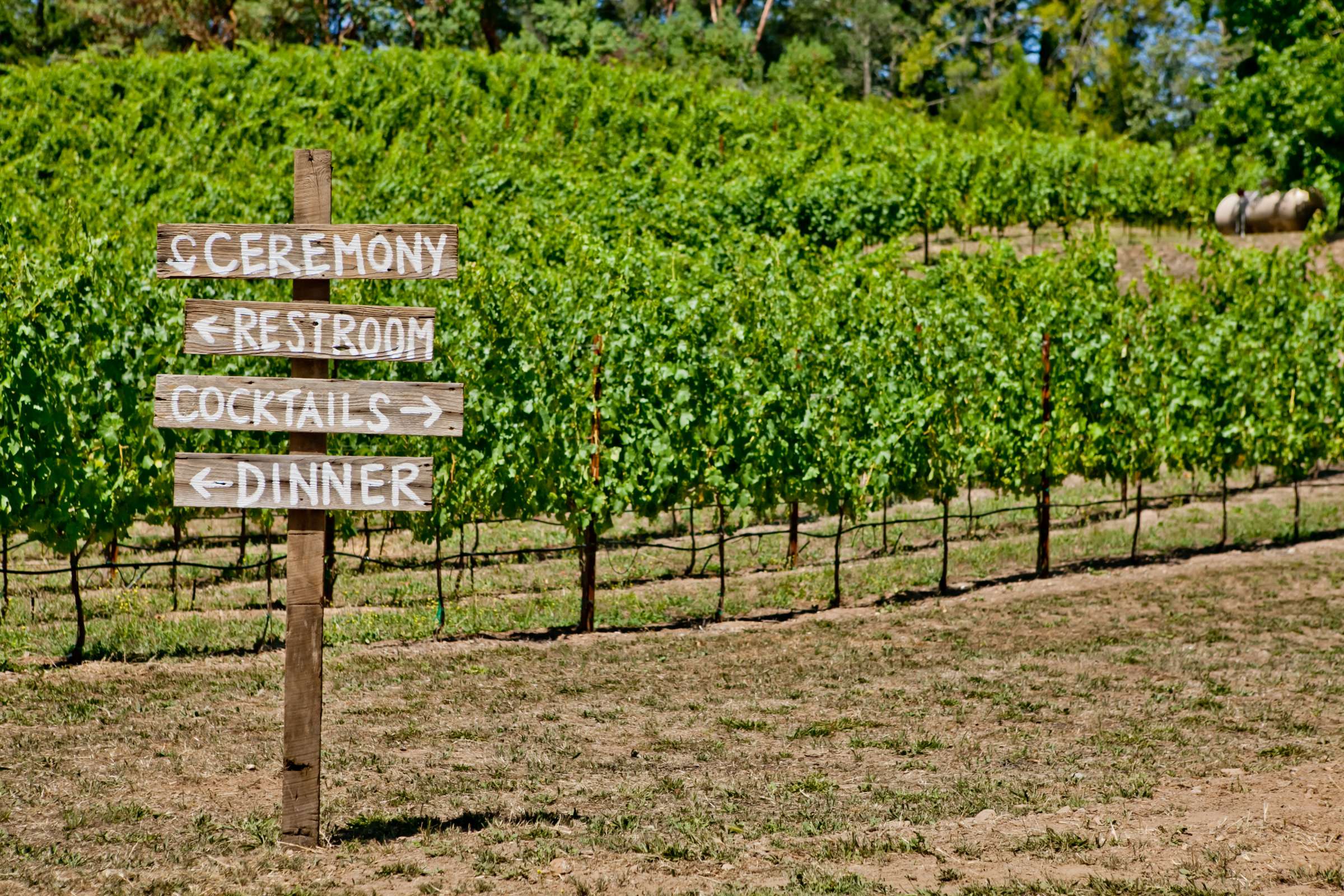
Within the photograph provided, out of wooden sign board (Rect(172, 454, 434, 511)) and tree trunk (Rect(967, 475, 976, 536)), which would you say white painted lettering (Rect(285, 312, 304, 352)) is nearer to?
wooden sign board (Rect(172, 454, 434, 511))

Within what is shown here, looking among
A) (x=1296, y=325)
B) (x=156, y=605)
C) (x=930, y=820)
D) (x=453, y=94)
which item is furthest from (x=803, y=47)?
(x=930, y=820)

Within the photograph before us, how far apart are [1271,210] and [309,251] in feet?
96.4

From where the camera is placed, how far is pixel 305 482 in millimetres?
5566

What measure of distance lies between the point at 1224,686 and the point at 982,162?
24.9 metres

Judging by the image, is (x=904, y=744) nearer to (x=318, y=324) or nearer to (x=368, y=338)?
(x=368, y=338)

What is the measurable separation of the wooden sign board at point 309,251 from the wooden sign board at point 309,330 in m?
0.15

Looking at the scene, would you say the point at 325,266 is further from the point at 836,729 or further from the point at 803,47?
the point at 803,47

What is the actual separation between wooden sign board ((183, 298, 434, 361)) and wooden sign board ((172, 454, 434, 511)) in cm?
47

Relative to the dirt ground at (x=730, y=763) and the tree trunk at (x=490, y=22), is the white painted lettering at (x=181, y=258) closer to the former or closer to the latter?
the dirt ground at (x=730, y=763)

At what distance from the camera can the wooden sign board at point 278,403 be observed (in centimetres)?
555

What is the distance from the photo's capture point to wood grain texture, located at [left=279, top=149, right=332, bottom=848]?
568 cm

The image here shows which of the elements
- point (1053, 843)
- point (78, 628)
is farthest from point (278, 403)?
point (78, 628)

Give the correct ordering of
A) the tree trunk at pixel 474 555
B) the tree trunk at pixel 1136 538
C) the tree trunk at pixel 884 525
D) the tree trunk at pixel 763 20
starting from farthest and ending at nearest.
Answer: the tree trunk at pixel 763 20, the tree trunk at pixel 1136 538, the tree trunk at pixel 884 525, the tree trunk at pixel 474 555

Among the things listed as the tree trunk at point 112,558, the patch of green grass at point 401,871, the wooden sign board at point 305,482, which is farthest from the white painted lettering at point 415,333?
the tree trunk at point 112,558
